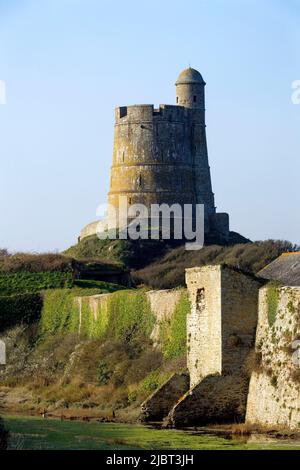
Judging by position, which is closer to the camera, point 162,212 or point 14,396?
point 14,396

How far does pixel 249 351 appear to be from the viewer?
3719 centimetres

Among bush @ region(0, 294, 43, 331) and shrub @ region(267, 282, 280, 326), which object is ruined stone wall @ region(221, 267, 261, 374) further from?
bush @ region(0, 294, 43, 331)

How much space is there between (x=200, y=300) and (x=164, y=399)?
2.87m

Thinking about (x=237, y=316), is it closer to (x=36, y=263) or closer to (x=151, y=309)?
(x=151, y=309)

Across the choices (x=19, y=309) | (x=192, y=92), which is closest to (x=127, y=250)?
(x=192, y=92)

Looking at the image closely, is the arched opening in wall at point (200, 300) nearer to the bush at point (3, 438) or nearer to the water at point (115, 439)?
the water at point (115, 439)

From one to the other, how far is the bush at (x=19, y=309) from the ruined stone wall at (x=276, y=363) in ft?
63.4

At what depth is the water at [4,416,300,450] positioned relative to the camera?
31155 mm

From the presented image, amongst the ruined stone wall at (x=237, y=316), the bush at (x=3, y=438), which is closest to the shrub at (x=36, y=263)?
the ruined stone wall at (x=237, y=316)

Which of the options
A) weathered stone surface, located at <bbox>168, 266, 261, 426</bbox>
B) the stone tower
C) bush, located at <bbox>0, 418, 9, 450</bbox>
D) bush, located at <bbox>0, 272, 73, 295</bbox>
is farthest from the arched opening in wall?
the stone tower

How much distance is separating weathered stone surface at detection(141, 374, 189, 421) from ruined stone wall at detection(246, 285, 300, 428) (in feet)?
7.88
